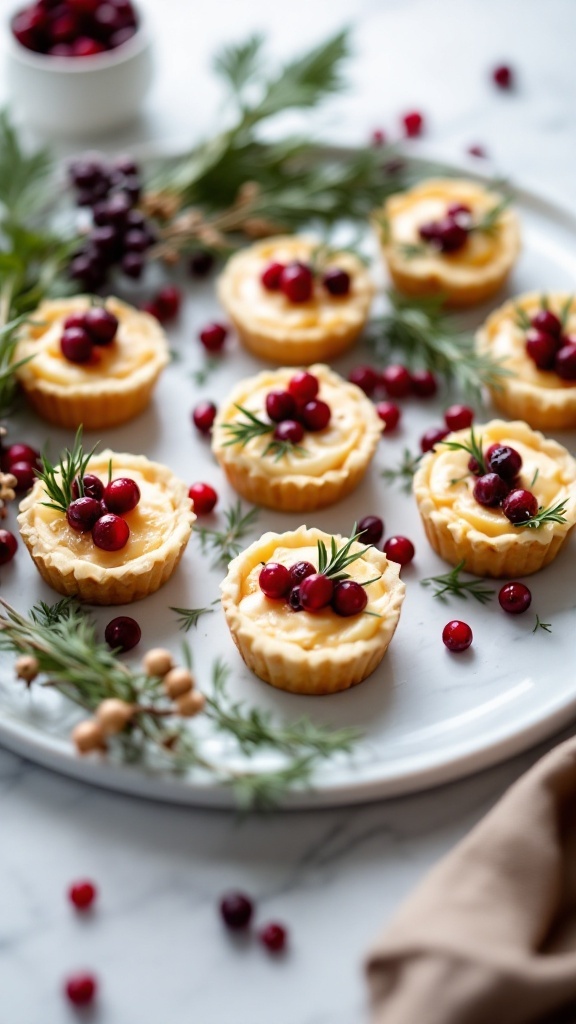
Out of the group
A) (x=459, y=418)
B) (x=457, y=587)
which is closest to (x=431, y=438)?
(x=459, y=418)

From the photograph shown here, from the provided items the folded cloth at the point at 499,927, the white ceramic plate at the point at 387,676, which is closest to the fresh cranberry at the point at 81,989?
the white ceramic plate at the point at 387,676

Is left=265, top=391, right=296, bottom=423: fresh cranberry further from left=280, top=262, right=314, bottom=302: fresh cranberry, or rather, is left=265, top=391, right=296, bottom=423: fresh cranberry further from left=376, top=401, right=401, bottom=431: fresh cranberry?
left=280, top=262, right=314, bottom=302: fresh cranberry

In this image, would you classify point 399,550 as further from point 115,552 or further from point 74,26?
point 74,26

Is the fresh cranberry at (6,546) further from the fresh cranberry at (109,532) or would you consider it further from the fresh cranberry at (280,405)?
the fresh cranberry at (280,405)

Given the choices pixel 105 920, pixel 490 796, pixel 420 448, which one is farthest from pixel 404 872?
pixel 420 448

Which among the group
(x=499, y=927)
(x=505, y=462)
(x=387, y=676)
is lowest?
(x=387, y=676)

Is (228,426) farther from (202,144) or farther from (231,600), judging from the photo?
(202,144)

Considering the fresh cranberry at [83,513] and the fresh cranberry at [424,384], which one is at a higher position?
the fresh cranberry at [83,513]
